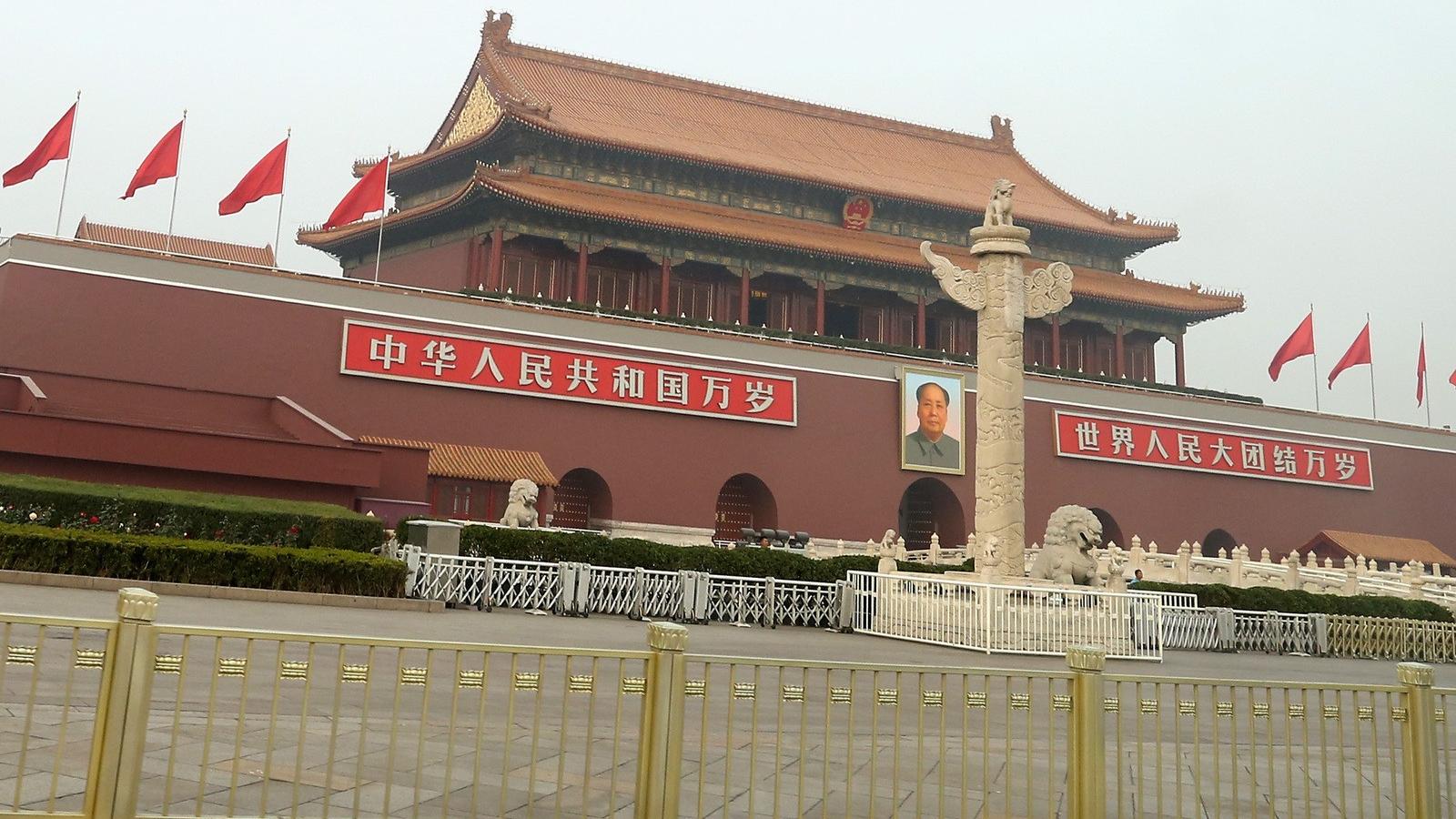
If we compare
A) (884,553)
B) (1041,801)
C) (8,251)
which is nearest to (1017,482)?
(884,553)

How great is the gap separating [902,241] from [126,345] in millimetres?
16859

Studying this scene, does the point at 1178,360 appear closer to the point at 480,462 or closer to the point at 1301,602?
the point at 1301,602

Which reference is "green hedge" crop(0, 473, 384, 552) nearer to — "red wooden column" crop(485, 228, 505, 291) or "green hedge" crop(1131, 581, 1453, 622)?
"green hedge" crop(1131, 581, 1453, 622)

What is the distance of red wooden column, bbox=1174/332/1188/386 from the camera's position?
3150cm

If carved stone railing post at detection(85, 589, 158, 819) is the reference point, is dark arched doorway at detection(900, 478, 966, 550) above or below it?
above

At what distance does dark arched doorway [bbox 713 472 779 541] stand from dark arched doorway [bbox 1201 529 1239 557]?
35.9ft

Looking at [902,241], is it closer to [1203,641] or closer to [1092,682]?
[1203,641]

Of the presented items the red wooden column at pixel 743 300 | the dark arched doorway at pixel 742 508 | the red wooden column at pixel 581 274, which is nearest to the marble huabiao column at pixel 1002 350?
the dark arched doorway at pixel 742 508

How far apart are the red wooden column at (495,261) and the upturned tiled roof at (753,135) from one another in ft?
7.68

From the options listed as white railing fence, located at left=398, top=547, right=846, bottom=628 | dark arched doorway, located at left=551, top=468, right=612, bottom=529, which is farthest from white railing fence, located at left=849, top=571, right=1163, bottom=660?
dark arched doorway, located at left=551, top=468, right=612, bottom=529

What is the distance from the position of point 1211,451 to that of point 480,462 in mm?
16934

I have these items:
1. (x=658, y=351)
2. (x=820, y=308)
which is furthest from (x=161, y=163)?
(x=820, y=308)

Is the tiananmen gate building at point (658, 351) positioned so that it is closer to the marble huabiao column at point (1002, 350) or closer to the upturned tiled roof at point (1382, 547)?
the upturned tiled roof at point (1382, 547)

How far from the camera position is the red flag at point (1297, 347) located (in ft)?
94.1
